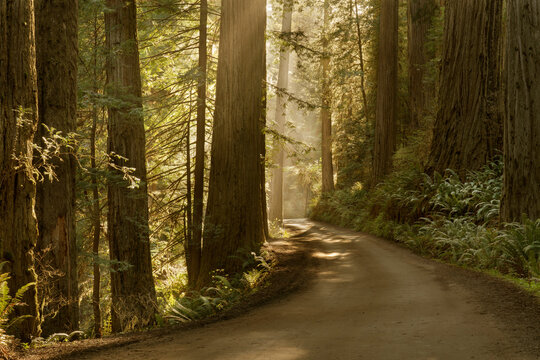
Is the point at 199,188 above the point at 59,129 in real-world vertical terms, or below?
below

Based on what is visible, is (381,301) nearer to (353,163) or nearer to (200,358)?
(200,358)

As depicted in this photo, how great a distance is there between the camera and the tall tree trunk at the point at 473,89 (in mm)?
11484

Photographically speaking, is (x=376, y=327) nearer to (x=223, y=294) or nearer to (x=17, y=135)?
(x=223, y=294)

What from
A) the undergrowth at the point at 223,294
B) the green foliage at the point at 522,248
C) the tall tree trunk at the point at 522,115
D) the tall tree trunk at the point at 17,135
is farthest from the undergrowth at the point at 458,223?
the tall tree trunk at the point at 17,135

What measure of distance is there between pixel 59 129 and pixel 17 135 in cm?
300

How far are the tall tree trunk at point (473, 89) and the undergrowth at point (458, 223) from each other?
0.52 meters

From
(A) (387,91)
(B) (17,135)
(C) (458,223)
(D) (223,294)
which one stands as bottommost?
(D) (223,294)

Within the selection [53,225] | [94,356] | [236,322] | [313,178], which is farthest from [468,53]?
[313,178]

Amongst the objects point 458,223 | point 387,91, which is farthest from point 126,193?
point 387,91

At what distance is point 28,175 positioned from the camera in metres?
4.95

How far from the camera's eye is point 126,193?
9.77 meters

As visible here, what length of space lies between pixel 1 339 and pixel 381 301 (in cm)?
432

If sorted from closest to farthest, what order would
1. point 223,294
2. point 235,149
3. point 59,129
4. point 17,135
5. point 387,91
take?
point 17,135
point 59,129
point 223,294
point 235,149
point 387,91

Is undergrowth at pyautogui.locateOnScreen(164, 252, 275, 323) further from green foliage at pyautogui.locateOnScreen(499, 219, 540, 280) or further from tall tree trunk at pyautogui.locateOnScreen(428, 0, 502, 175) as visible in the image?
tall tree trunk at pyautogui.locateOnScreen(428, 0, 502, 175)
